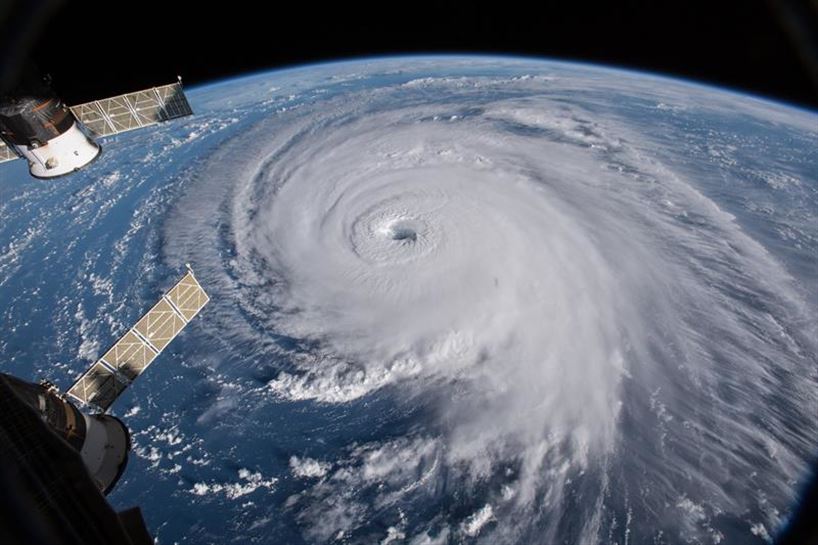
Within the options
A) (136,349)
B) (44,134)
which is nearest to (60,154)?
(44,134)

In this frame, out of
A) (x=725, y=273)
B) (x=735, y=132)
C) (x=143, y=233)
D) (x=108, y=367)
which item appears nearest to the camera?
(x=108, y=367)

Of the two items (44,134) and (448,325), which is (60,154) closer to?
(44,134)

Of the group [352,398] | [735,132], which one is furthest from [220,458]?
[735,132]

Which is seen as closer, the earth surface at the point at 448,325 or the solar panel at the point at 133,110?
the solar panel at the point at 133,110

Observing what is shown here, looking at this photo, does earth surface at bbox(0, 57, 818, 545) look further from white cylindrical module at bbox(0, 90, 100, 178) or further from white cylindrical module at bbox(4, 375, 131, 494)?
white cylindrical module at bbox(0, 90, 100, 178)

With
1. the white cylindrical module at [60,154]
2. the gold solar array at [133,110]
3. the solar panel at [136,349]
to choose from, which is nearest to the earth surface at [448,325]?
the solar panel at [136,349]

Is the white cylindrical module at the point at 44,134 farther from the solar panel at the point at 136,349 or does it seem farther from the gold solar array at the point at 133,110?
the solar panel at the point at 136,349

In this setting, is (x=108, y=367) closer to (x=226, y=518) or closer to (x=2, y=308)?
(x=226, y=518)

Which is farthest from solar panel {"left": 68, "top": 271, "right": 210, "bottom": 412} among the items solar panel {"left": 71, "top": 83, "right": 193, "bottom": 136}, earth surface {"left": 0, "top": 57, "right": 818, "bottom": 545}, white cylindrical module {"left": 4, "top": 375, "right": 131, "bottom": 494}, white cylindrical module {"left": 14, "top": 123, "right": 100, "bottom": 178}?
earth surface {"left": 0, "top": 57, "right": 818, "bottom": 545}
